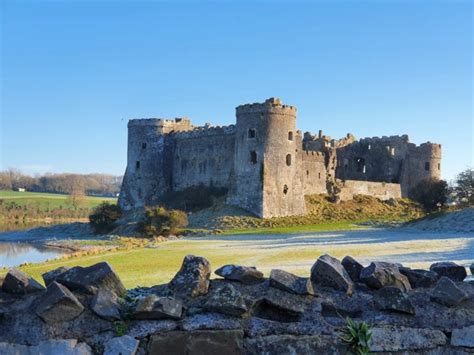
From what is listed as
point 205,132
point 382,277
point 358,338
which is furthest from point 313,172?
point 358,338

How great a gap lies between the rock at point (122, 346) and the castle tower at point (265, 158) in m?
46.3

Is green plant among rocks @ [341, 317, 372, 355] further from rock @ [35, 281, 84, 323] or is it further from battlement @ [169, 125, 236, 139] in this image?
battlement @ [169, 125, 236, 139]

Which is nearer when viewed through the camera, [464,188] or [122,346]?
[122,346]

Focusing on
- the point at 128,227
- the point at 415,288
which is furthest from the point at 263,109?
the point at 415,288

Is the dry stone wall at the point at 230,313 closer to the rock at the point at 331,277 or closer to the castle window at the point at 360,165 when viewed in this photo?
the rock at the point at 331,277

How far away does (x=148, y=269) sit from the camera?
2016 centimetres

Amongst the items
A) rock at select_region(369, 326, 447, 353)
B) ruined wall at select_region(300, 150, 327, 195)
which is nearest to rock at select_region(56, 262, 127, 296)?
rock at select_region(369, 326, 447, 353)

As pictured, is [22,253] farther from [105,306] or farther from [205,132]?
[105,306]

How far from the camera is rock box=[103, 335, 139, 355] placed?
4.41 m

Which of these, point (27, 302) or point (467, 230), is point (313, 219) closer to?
point (467, 230)

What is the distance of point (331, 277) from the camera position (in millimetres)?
5434

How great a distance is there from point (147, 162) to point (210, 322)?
194ft

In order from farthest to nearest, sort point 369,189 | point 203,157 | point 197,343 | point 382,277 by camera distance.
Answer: point 369,189
point 203,157
point 382,277
point 197,343

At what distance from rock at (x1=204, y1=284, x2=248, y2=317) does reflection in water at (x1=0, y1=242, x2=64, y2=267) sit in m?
28.2
